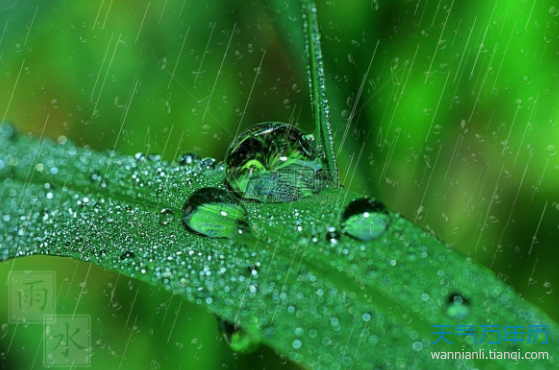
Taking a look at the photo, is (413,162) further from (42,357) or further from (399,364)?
(42,357)

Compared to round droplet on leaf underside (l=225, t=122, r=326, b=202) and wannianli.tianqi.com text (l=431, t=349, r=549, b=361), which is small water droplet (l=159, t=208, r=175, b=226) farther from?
wannianli.tianqi.com text (l=431, t=349, r=549, b=361)

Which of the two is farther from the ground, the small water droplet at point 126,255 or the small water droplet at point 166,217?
the small water droplet at point 166,217

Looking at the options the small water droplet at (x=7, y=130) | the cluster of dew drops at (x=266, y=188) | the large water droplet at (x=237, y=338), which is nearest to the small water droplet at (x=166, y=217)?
the cluster of dew drops at (x=266, y=188)

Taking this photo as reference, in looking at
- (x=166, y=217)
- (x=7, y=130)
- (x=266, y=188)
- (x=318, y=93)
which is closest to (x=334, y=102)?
(x=318, y=93)

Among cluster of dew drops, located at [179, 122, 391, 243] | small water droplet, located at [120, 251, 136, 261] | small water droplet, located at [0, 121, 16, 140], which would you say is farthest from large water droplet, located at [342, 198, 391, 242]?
small water droplet, located at [0, 121, 16, 140]

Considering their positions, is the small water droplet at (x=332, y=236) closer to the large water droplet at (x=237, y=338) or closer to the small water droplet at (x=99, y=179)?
the large water droplet at (x=237, y=338)

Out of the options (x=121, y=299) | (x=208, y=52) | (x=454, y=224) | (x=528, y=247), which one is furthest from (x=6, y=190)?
(x=528, y=247)
